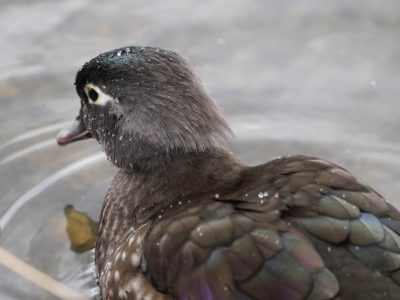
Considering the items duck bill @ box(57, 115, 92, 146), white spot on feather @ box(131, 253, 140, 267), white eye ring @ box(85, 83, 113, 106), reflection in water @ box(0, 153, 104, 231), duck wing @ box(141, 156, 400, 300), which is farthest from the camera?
reflection in water @ box(0, 153, 104, 231)

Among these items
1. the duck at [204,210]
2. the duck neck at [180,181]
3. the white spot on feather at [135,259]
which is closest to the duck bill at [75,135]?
the duck at [204,210]

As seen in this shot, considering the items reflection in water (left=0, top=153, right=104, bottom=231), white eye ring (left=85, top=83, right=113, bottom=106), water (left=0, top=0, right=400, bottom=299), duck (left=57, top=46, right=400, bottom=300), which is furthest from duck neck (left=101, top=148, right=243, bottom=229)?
reflection in water (left=0, top=153, right=104, bottom=231)

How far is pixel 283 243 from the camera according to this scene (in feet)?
9.99

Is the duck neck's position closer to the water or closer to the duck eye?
the duck eye

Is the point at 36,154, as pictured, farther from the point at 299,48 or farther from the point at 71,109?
the point at 299,48

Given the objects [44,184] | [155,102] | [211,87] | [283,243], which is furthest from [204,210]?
[211,87]

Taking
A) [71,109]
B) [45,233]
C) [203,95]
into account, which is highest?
[203,95]

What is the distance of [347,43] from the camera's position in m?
5.41

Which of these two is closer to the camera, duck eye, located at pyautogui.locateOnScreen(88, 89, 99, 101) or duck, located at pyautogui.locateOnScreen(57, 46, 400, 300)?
duck, located at pyautogui.locateOnScreen(57, 46, 400, 300)

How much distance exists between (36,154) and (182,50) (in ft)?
3.68

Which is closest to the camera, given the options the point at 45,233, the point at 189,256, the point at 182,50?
the point at 189,256

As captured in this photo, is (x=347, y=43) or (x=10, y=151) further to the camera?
(x=347, y=43)

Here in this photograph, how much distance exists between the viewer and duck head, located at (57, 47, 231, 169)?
3602mm

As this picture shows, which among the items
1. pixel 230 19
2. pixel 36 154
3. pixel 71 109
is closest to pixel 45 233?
pixel 36 154
